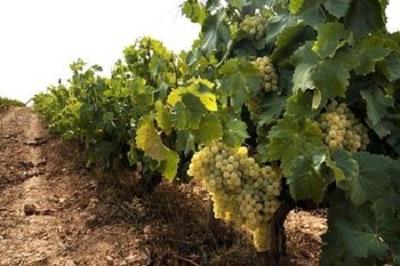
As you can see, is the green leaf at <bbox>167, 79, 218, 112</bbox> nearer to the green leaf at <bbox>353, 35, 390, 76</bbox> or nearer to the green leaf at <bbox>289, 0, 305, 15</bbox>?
the green leaf at <bbox>289, 0, 305, 15</bbox>

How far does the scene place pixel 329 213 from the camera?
2.27 m

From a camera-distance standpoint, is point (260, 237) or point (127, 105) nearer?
point (260, 237)

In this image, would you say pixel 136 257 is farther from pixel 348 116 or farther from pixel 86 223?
pixel 348 116

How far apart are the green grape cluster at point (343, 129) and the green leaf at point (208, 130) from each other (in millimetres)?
440

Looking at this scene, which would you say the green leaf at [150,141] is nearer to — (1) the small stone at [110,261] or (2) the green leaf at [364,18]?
(2) the green leaf at [364,18]

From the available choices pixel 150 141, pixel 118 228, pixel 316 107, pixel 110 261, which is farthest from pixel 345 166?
pixel 118 228

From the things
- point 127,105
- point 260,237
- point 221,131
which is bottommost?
point 260,237

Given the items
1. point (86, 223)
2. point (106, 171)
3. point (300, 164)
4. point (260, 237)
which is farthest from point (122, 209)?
point (300, 164)

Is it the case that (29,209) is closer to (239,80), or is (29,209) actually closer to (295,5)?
(239,80)

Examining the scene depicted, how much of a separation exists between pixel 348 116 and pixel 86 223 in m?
Result: 3.24

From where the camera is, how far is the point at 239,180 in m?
2.40

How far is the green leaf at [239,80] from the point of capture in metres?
2.46

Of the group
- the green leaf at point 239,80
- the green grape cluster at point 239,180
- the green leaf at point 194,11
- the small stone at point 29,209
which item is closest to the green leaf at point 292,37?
the green leaf at point 239,80

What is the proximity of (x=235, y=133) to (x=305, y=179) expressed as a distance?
1.51 feet
